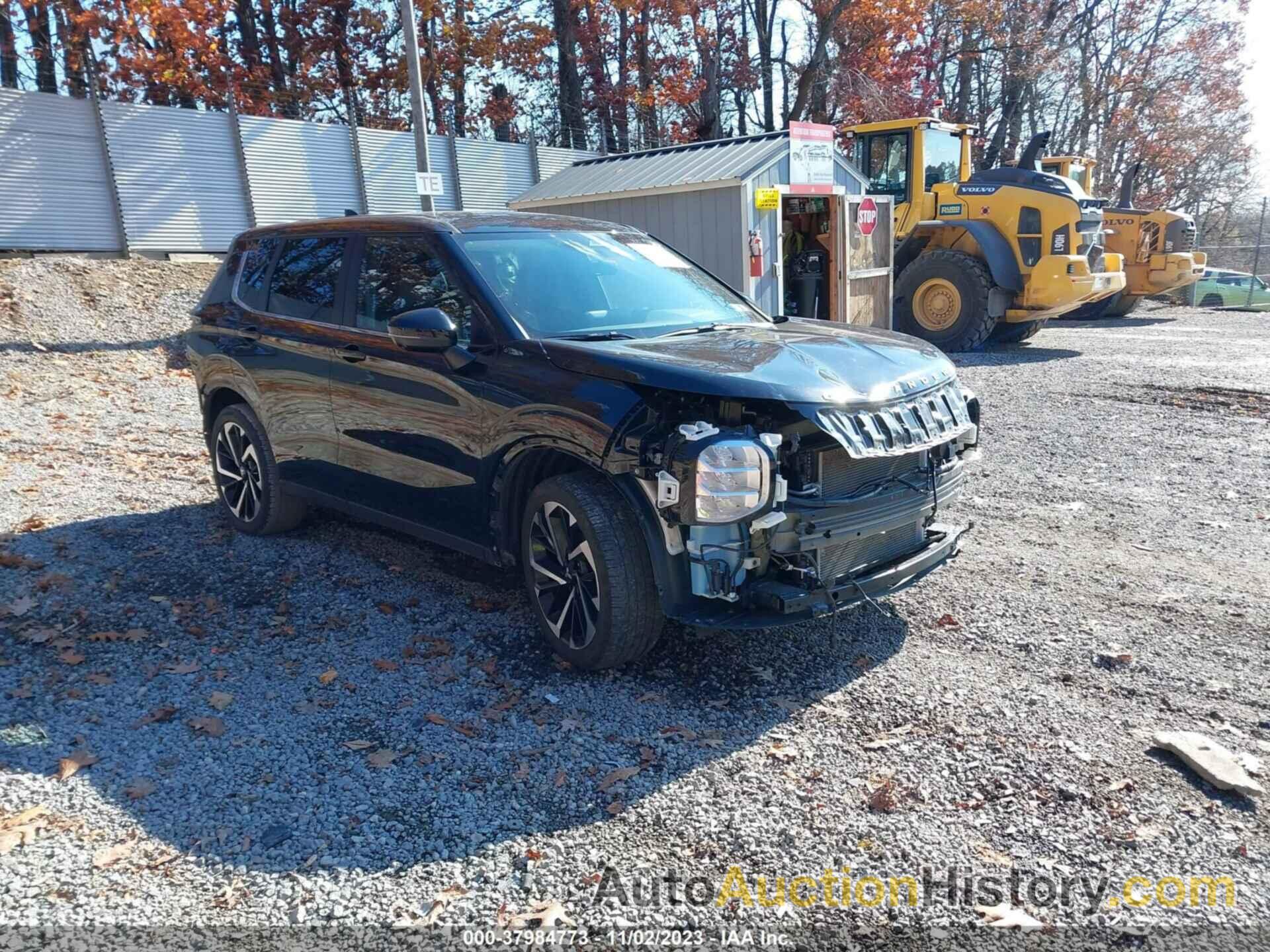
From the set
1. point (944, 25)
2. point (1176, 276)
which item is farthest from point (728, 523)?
point (944, 25)

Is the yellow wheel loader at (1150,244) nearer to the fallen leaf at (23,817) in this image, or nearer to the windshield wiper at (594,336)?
the windshield wiper at (594,336)

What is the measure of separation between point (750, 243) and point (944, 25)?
23.8 meters

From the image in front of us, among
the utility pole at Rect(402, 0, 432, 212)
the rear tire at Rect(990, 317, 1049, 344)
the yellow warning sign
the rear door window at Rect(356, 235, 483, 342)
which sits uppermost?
the utility pole at Rect(402, 0, 432, 212)

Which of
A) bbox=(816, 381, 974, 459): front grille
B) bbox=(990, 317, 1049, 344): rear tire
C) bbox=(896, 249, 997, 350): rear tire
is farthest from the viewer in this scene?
bbox=(990, 317, 1049, 344): rear tire

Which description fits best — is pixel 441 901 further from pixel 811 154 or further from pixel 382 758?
pixel 811 154

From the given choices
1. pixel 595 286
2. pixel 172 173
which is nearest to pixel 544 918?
pixel 595 286

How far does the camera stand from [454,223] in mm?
4969

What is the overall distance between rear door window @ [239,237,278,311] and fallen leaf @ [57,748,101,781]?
120 inches

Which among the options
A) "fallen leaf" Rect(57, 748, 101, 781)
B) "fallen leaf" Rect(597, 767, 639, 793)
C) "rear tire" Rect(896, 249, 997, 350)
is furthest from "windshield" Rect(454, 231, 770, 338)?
"rear tire" Rect(896, 249, 997, 350)

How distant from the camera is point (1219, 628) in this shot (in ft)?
14.9

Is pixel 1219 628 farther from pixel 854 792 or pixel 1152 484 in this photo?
pixel 1152 484

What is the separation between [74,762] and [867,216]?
494 inches

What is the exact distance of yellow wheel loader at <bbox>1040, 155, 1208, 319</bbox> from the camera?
18.0 metres

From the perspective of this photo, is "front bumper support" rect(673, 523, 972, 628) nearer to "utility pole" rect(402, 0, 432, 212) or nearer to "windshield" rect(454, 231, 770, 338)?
"windshield" rect(454, 231, 770, 338)
